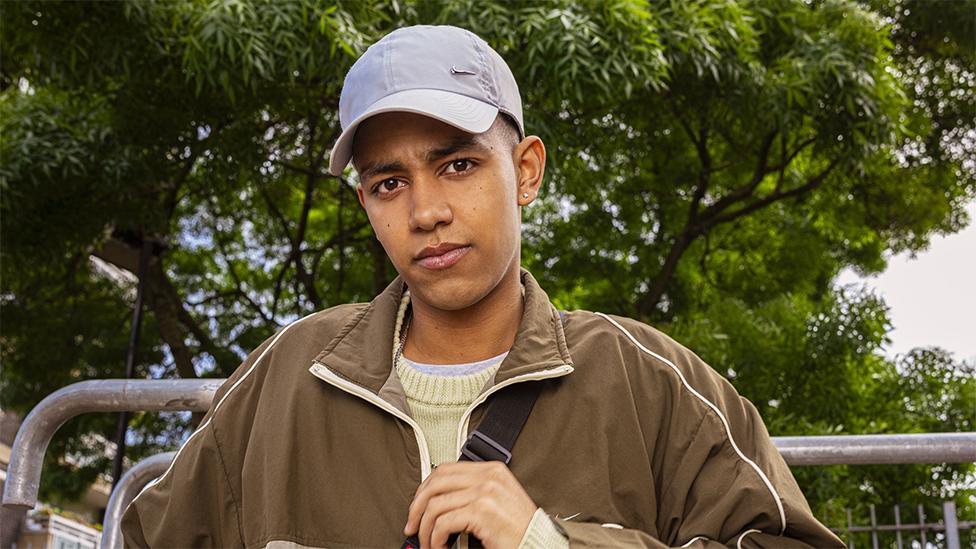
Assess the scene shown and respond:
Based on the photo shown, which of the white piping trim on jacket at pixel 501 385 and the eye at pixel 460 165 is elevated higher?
the eye at pixel 460 165

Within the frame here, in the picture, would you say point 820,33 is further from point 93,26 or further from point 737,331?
point 93,26

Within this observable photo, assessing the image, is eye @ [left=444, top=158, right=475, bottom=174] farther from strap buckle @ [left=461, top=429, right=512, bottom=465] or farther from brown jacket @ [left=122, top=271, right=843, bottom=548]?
strap buckle @ [left=461, top=429, right=512, bottom=465]

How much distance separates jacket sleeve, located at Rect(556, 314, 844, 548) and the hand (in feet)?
0.23

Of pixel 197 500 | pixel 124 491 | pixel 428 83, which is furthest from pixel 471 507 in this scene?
pixel 124 491

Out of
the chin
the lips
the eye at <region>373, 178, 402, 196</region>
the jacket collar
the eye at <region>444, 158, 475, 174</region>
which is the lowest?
the jacket collar

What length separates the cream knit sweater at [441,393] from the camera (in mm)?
1544

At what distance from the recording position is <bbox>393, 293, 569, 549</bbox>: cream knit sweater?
154cm

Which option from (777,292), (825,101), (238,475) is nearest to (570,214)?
(777,292)

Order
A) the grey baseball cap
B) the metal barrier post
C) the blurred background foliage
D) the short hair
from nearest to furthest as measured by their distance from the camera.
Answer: the grey baseball cap → the short hair → the metal barrier post → the blurred background foliage

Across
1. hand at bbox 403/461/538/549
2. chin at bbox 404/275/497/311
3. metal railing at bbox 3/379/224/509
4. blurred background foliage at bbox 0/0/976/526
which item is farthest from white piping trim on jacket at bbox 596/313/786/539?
blurred background foliage at bbox 0/0/976/526

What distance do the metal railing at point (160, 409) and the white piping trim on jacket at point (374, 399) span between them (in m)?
0.49

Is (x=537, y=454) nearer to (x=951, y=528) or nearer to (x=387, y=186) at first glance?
(x=387, y=186)

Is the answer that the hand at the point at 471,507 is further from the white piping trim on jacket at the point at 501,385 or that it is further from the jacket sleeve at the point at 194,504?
the jacket sleeve at the point at 194,504

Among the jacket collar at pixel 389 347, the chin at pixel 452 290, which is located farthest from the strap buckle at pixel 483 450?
the chin at pixel 452 290
